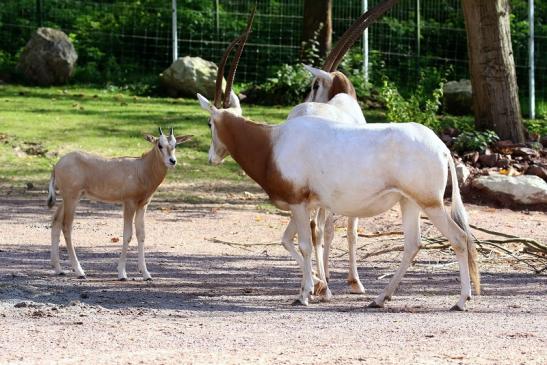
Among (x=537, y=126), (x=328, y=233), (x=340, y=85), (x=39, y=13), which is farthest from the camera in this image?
(x=39, y=13)

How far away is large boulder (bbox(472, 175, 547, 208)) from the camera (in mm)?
14336

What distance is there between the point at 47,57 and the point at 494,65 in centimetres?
864

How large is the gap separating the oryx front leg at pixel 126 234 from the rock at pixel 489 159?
6.57 meters

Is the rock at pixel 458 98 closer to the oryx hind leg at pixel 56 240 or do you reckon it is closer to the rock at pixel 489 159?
the rock at pixel 489 159

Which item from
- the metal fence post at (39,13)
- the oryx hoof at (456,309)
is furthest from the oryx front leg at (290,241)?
the metal fence post at (39,13)

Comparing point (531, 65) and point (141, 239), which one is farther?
point (531, 65)

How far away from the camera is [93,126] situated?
690 inches

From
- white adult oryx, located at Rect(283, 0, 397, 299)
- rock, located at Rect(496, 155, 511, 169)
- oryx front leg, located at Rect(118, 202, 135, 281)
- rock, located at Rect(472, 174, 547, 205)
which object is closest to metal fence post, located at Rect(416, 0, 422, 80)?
rock, located at Rect(496, 155, 511, 169)

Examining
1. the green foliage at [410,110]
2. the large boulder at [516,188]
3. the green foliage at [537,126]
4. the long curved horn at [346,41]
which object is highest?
the long curved horn at [346,41]

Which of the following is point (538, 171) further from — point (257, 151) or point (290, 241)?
point (257, 151)

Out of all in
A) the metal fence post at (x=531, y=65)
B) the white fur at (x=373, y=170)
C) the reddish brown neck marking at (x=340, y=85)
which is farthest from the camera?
the metal fence post at (x=531, y=65)

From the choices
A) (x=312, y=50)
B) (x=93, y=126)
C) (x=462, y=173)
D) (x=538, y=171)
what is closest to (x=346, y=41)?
(x=462, y=173)

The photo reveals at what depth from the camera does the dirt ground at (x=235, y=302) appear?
269 inches

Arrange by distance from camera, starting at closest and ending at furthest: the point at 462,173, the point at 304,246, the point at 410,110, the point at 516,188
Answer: the point at 304,246
the point at 516,188
the point at 462,173
the point at 410,110
